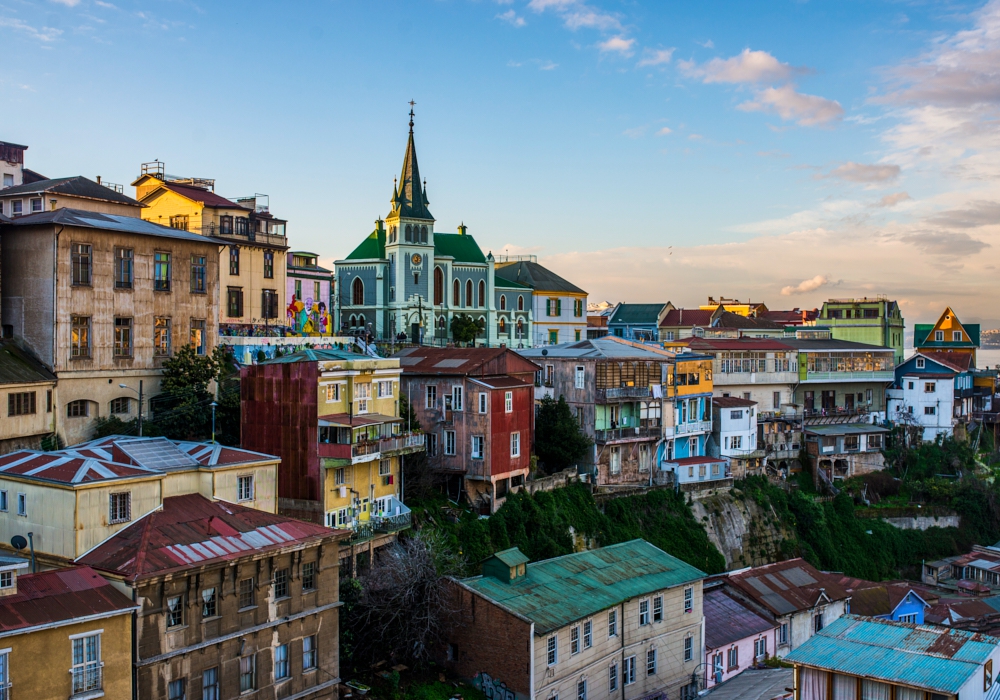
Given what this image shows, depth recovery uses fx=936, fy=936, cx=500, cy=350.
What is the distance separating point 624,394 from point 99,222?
26522 millimetres

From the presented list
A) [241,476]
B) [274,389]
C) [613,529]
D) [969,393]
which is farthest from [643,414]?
[969,393]

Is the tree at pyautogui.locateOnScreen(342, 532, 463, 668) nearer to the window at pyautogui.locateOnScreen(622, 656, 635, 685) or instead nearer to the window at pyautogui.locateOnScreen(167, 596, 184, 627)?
the window at pyautogui.locateOnScreen(622, 656, 635, 685)

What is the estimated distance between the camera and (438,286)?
71.8 m

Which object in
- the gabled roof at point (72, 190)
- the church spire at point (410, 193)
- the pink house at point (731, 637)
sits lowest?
the pink house at point (731, 637)

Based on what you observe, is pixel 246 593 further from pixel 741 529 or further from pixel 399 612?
pixel 741 529

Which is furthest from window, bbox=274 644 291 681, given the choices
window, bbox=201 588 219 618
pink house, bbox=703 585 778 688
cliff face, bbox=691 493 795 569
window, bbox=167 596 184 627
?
cliff face, bbox=691 493 795 569

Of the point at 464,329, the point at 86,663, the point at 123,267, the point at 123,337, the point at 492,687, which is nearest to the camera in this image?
the point at 86,663

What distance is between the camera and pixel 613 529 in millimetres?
44031

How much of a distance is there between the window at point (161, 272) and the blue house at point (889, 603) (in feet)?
106

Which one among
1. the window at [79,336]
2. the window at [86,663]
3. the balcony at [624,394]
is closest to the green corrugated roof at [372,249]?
the balcony at [624,394]

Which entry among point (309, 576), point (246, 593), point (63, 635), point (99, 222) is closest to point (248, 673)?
point (246, 593)

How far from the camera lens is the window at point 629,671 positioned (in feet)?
107

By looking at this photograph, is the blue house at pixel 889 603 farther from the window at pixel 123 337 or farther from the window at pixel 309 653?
the window at pixel 123 337

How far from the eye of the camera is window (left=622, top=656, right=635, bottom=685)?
32625mm
